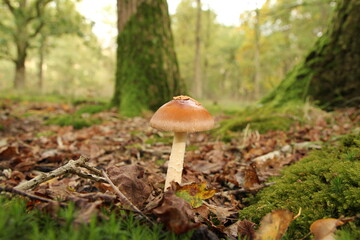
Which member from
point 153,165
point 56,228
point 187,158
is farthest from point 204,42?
point 56,228

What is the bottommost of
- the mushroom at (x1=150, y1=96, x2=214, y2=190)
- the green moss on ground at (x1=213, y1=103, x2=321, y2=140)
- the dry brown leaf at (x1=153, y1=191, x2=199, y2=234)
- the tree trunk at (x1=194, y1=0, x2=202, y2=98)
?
the dry brown leaf at (x1=153, y1=191, x2=199, y2=234)

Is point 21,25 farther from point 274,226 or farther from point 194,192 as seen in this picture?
point 274,226

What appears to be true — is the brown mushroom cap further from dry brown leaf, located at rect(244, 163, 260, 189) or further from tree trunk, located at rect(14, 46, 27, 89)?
tree trunk, located at rect(14, 46, 27, 89)

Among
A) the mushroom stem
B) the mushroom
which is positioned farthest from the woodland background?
the mushroom

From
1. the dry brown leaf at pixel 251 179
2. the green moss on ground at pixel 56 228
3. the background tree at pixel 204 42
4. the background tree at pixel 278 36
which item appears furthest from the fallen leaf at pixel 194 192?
the background tree at pixel 204 42

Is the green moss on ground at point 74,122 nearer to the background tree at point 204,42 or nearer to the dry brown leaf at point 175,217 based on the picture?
the dry brown leaf at point 175,217

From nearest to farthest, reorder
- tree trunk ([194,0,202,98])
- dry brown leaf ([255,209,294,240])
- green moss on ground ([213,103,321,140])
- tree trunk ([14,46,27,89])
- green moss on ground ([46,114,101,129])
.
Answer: dry brown leaf ([255,209,294,240]) → green moss on ground ([213,103,321,140]) → green moss on ground ([46,114,101,129]) → tree trunk ([14,46,27,89]) → tree trunk ([194,0,202,98])
